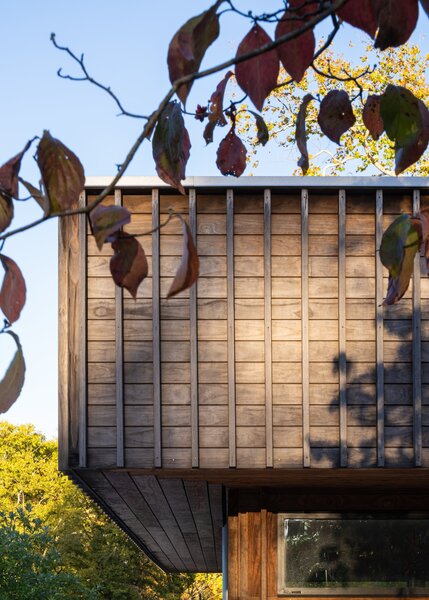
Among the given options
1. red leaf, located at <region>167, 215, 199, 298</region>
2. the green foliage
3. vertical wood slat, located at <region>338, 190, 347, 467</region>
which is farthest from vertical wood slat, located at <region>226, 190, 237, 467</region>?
the green foliage

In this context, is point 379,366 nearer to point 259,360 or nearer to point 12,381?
point 259,360

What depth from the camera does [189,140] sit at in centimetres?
173

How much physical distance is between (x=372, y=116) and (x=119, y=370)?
3.88 m

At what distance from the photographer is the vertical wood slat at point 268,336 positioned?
5.67 meters

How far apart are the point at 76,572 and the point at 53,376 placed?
69.6ft

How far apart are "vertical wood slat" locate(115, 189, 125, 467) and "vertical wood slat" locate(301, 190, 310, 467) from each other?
966 millimetres

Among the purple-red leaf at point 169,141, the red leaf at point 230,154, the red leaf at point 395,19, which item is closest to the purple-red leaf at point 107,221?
the purple-red leaf at point 169,141

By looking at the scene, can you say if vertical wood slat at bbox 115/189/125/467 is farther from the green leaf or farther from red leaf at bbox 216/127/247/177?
the green leaf

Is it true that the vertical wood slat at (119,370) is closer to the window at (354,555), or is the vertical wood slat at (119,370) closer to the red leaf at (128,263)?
the window at (354,555)

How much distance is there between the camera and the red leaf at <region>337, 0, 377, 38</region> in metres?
1.41

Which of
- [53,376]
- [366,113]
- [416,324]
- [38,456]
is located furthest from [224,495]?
[38,456]

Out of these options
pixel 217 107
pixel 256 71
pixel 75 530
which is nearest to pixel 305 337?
pixel 217 107

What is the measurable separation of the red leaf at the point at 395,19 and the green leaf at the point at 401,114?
0.08 meters

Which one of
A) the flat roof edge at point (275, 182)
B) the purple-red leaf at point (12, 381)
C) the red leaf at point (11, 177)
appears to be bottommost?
the purple-red leaf at point (12, 381)
